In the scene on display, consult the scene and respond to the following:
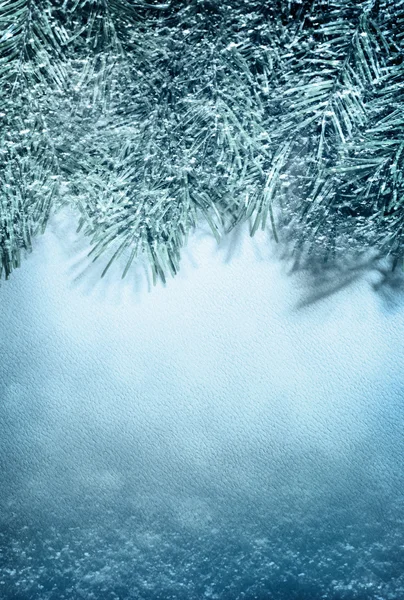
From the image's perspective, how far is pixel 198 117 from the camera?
58 centimetres

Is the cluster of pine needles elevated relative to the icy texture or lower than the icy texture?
elevated

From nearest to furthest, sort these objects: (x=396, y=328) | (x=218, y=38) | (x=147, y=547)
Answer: (x=218, y=38) < (x=147, y=547) < (x=396, y=328)

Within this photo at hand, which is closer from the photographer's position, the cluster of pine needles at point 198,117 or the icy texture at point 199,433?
the cluster of pine needles at point 198,117

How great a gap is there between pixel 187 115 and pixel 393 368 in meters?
0.41

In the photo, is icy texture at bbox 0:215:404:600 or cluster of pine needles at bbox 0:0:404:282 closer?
cluster of pine needles at bbox 0:0:404:282

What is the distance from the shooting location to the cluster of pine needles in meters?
0.51

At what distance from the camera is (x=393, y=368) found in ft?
2.40

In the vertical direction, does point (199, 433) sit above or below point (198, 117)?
below

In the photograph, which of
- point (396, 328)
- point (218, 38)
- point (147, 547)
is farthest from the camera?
point (396, 328)

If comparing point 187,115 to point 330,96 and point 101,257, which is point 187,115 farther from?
point 101,257

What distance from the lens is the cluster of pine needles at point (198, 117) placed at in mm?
507

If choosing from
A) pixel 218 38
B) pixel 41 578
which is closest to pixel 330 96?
pixel 218 38

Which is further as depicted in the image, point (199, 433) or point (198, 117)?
point (199, 433)

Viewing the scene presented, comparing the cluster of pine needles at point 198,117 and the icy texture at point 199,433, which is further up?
the cluster of pine needles at point 198,117
